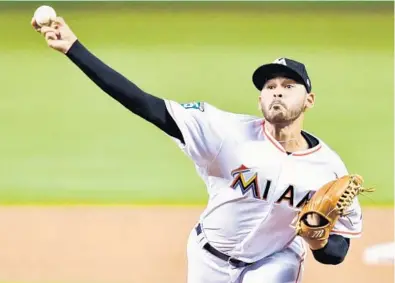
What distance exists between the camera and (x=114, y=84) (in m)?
1.61

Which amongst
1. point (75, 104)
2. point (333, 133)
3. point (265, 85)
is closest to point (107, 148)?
point (75, 104)

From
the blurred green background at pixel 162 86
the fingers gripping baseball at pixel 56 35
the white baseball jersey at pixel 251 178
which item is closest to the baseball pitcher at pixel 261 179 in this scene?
the white baseball jersey at pixel 251 178

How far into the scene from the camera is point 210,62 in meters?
2.80

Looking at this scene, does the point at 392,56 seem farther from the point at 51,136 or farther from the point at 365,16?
the point at 51,136

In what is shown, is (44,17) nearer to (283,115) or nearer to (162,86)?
A: (283,115)

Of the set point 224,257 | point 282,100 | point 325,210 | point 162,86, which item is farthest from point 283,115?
point 162,86

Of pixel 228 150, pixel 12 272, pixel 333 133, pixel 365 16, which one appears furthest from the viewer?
pixel 365 16

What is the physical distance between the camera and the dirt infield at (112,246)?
246 centimetres

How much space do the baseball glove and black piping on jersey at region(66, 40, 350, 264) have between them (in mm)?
86

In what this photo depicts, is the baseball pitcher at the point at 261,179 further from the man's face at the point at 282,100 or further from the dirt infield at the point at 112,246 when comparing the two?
the dirt infield at the point at 112,246

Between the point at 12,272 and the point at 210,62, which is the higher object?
the point at 210,62

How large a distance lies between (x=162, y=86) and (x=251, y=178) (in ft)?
3.47

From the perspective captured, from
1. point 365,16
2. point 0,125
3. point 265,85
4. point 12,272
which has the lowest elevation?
point 12,272

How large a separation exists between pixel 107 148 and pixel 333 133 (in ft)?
2.86
